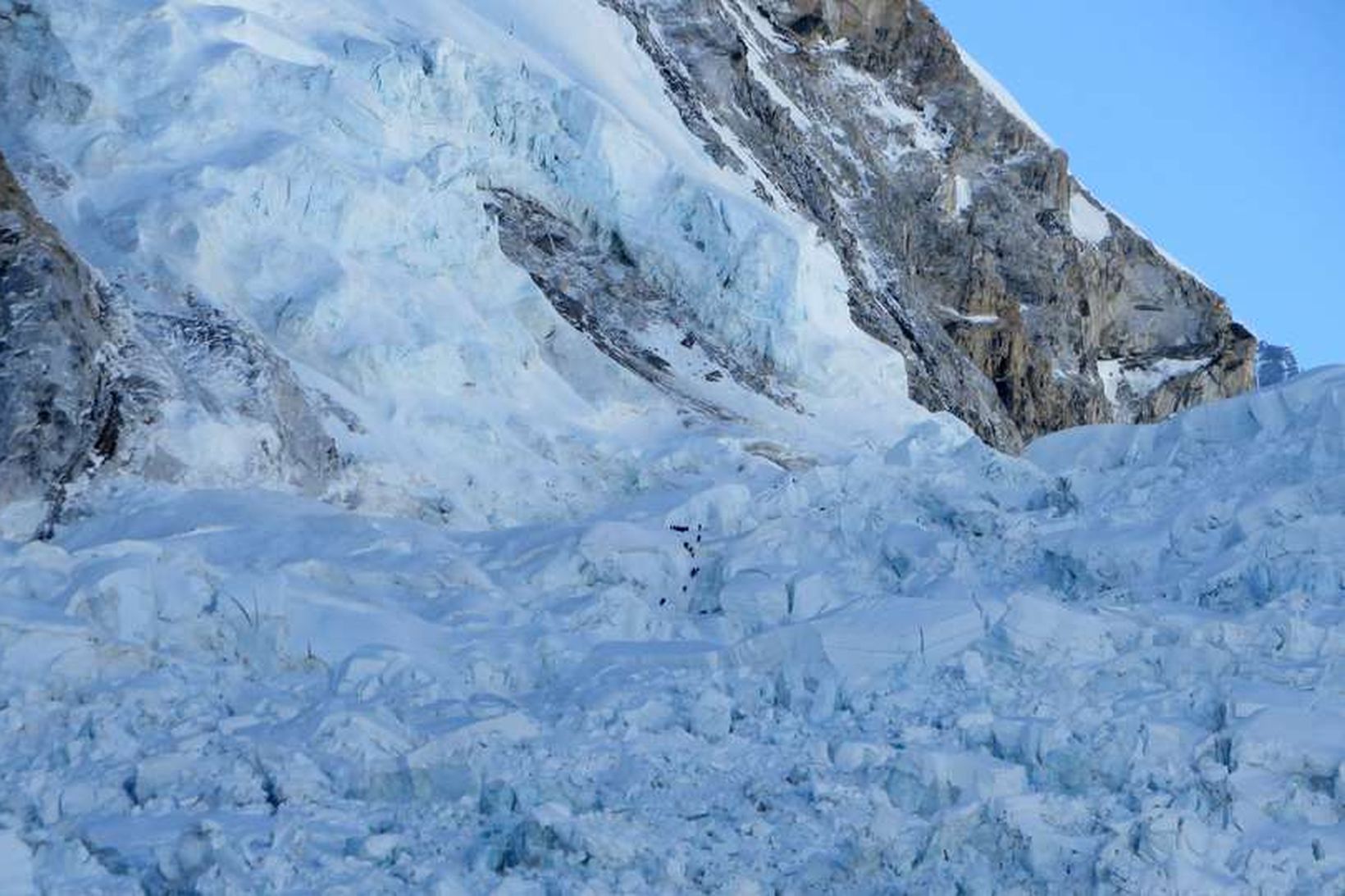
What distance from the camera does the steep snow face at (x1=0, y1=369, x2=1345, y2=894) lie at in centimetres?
1147

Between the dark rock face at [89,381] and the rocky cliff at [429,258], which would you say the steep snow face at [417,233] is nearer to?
the rocky cliff at [429,258]

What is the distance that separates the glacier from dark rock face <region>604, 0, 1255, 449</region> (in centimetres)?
1248

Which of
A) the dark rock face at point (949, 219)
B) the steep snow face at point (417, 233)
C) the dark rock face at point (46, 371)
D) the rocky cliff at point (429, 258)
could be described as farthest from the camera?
the dark rock face at point (949, 219)

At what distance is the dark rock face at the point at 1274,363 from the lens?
3492 inches

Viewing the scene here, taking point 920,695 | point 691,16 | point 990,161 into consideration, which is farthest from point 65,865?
point 990,161

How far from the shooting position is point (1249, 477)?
58.1ft

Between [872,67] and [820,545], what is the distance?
43.0m

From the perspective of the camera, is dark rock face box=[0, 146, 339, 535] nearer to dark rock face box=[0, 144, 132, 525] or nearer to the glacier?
dark rock face box=[0, 144, 132, 525]

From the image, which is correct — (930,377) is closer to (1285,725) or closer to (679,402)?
(679,402)

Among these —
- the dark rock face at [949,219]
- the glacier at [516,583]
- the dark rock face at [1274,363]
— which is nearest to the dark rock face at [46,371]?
the glacier at [516,583]

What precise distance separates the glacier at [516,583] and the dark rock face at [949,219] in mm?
12478

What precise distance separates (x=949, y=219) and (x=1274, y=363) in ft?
135

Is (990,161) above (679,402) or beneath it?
above

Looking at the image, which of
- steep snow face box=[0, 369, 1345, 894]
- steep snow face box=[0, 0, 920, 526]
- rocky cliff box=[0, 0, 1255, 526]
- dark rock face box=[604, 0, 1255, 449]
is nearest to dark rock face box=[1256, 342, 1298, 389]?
dark rock face box=[604, 0, 1255, 449]
